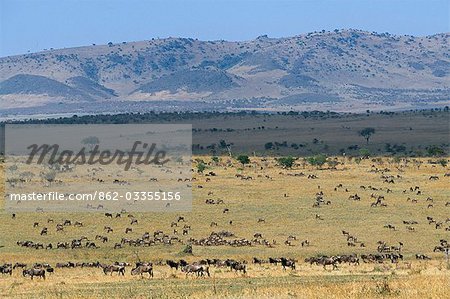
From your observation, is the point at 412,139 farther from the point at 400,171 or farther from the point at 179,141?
the point at 400,171

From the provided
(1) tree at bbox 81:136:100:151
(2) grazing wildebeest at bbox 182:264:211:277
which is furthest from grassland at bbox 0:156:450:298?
(1) tree at bbox 81:136:100:151

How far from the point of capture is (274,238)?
52.8 metres

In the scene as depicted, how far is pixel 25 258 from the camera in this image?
149 feet

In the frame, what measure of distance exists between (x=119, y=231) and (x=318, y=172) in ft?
138

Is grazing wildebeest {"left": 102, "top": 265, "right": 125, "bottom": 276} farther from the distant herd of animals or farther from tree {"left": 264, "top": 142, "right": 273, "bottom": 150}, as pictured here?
tree {"left": 264, "top": 142, "right": 273, "bottom": 150}

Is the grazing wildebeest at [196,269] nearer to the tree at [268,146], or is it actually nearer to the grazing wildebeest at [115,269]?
the grazing wildebeest at [115,269]

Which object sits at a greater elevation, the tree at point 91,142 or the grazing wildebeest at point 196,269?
the tree at point 91,142

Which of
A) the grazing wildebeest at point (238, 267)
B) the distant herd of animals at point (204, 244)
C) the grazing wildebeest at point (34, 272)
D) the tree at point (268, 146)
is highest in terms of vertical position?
the tree at point (268, 146)

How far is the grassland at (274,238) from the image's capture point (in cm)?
2452

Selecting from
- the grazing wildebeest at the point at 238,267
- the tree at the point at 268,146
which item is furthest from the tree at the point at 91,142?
the grazing wildebeest at the point at 238,267

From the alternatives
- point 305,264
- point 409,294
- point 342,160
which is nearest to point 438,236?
point 305,264

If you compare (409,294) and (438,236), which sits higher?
(409,294)

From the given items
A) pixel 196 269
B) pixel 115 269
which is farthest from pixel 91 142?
pixel 196 269

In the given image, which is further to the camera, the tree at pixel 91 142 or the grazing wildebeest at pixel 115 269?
the tree at pixel 91 142
